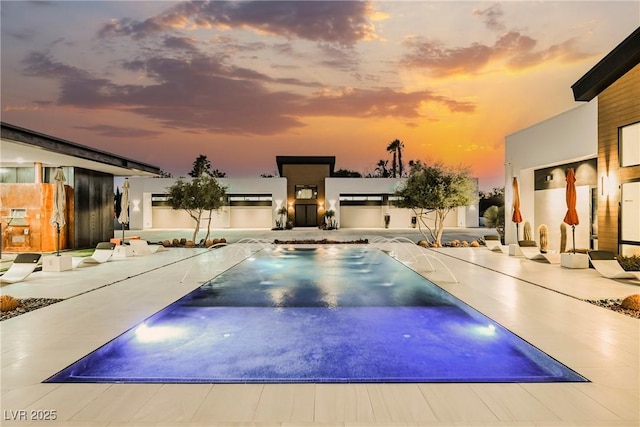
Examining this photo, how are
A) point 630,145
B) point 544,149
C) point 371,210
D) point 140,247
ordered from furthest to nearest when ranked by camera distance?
point 371,210
point 544,149
point 140,247
point 630,145

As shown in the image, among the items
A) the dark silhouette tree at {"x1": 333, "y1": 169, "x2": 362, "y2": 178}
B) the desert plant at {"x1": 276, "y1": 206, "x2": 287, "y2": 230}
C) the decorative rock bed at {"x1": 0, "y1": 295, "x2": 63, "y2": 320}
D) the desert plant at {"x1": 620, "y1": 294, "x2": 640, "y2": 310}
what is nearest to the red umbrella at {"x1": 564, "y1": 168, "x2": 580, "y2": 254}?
the desert plant at {"x1": 620, "y1": 294, "x2": 640, "y2": 310}

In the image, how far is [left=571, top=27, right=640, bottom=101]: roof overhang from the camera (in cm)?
964

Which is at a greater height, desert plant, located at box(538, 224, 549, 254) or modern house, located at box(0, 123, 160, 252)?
modern house, located at box(0, 123, 160, 252)

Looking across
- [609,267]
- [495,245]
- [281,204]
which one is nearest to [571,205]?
[609,267]

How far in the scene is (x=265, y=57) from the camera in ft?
91.5

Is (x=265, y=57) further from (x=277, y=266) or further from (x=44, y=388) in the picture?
(x=44, y=388)

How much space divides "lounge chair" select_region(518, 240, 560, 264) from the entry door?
76.0 feet

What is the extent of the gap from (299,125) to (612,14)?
96.5 ft

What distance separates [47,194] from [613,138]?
69.1ft

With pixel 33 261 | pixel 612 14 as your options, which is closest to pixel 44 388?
pixel 33 261

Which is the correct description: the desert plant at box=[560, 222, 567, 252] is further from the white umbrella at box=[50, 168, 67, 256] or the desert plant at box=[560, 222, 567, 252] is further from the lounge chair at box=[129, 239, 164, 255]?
the white umbrella at box=[50, 168, 67, 256]

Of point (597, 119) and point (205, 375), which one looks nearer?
point (205, 375)

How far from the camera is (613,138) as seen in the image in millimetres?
10445

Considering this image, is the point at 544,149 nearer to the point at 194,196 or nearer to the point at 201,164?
the point at 194,196
